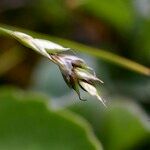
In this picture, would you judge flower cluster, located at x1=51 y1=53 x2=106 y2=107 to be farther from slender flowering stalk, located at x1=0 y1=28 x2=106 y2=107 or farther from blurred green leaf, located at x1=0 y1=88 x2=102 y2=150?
blurred green leaf, located at x1=0 y1=88 x2=102 y2=150

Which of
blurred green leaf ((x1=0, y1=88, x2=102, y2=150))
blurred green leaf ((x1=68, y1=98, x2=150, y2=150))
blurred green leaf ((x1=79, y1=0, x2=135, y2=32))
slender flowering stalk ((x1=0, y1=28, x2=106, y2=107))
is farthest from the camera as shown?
blurred green leaf ((x1=79, y1=0, x2=135, y2=32))

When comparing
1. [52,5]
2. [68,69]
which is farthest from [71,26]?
[68,69]

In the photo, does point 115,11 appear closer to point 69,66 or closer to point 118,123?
point 118,123

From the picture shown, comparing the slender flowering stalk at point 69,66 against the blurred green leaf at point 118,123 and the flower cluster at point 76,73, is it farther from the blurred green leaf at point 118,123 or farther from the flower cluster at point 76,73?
the blurred green leaf at point 118,123

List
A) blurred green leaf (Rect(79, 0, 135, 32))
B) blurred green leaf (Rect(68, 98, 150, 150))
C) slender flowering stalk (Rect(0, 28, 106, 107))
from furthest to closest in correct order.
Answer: blurred green leaf (Rect(79, 0, 135, 32)) < blurred green leaf (Rect(68, 98, 150, 150)) < slender flowering stalk (Rect(0, 28, 106, 107))

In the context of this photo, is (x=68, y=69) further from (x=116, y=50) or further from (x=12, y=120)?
(x=116, y=50)

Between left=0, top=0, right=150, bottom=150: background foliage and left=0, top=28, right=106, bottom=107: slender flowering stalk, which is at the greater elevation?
left=0, top=28, right=106, bottom=107: slender flowering stalk

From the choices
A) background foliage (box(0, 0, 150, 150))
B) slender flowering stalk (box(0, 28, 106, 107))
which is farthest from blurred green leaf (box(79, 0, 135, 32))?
slender flowering stalk (box(0, 28, 106, 107))
